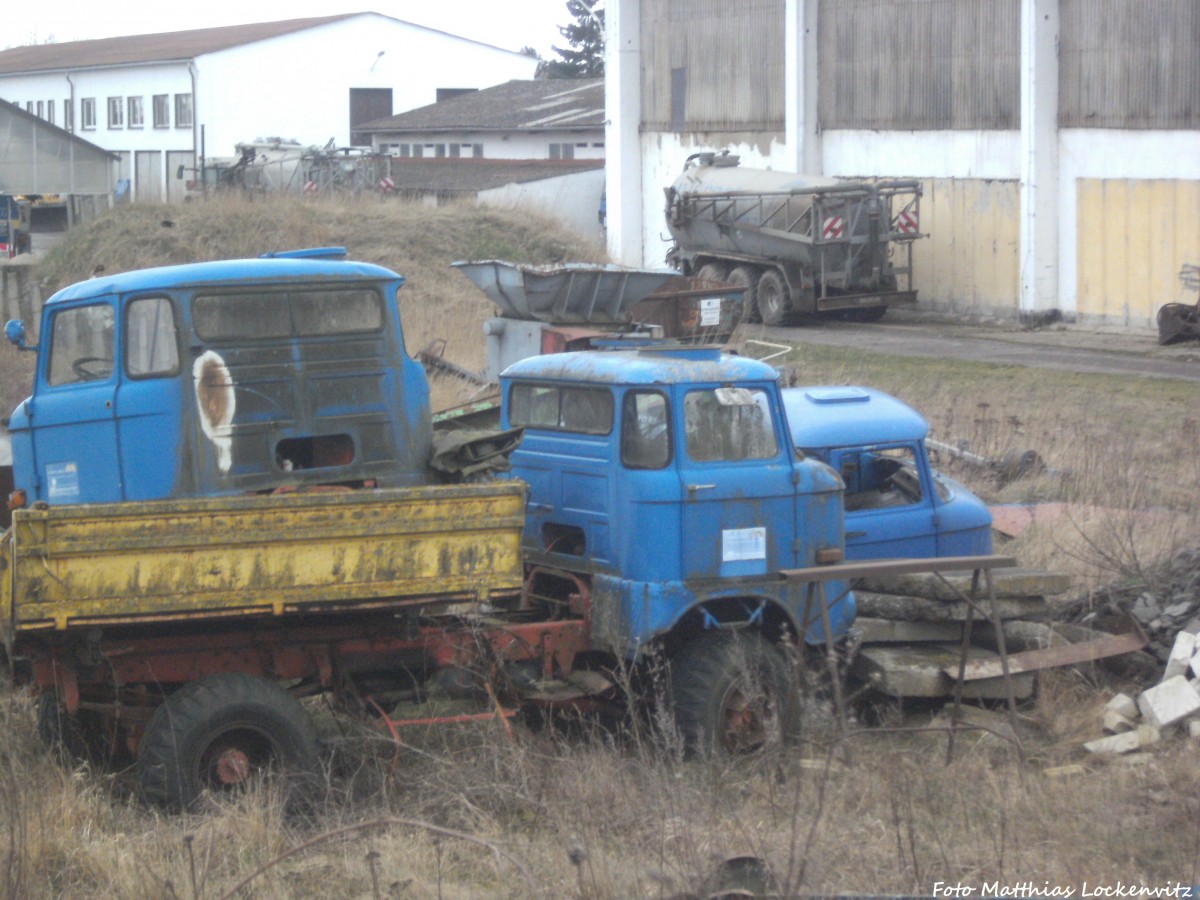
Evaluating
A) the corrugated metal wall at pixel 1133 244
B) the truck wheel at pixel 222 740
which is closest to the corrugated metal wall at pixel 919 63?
the corrugated metal wall at pixel 1133 244

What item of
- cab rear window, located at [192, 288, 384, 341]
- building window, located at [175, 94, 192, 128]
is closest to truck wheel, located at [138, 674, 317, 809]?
cab rear window, located at [192, 288, 384, 341]

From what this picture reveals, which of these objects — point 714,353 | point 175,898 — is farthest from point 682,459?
point 175,898

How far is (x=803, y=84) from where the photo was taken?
31.4 meters

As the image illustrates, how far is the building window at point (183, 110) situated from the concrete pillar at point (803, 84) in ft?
103

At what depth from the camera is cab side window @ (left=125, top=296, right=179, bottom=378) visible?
7.21m

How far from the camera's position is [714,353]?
7.70 m

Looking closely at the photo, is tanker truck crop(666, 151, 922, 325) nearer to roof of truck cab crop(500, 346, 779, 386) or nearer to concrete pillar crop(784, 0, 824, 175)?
concrete pillar crop(784, 0, 824, 175)

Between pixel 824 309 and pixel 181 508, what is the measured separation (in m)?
21.3

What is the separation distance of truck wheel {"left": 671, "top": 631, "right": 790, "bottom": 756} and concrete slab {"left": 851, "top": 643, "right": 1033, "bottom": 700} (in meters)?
0.79

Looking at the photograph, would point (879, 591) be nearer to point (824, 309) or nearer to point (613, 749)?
point (613, 749)

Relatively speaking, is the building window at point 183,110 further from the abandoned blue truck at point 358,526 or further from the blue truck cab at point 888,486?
the abandoned blue truck at point 358,526

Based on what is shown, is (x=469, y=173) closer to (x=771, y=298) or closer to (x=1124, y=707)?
(x=771, y=298)

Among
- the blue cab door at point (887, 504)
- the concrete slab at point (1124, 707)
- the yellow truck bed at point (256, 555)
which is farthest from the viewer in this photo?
the blue cab door at point (887, 504)

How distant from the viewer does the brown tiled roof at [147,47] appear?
5703cm
